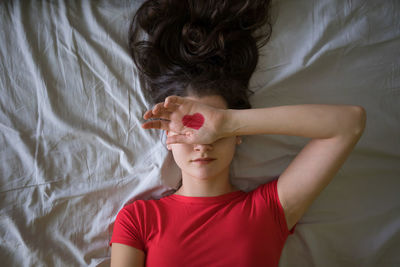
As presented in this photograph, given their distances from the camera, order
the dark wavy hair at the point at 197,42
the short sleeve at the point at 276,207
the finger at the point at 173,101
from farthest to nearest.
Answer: the dark wavy hair at the point at 197,42 < the short sleeve at the point at 276,207 < the finger at the point at 173,101

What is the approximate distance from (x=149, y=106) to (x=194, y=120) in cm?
36

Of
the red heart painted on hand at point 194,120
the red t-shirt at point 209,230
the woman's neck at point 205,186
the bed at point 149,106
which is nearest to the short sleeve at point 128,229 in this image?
the red t-shirt at point 209,230

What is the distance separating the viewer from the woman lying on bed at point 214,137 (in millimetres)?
1065

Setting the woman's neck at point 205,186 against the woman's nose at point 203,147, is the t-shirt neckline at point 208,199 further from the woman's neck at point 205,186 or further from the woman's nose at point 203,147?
the woman's nose at point 203,147

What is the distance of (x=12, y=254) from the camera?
47.7 inches

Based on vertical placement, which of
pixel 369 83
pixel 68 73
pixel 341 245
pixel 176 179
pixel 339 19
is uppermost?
pixel 339 19

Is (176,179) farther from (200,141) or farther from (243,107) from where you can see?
(243,107)

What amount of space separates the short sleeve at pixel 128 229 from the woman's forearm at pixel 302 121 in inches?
20.8

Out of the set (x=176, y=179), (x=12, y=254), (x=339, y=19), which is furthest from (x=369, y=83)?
(x=12, y=254)

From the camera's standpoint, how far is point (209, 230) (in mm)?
1132

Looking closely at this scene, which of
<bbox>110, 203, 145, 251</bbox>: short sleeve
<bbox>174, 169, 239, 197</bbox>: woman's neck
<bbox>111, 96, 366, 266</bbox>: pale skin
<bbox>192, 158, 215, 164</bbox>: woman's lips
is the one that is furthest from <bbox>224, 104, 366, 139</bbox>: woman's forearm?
<bbox>110, 203, 145, 251</bbox>: short sleeve

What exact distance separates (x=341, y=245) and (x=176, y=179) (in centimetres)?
82

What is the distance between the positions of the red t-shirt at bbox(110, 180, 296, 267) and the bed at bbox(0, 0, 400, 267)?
0.48 feet

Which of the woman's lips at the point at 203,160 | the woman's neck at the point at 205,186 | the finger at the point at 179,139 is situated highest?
the finger at the point at 179,139
